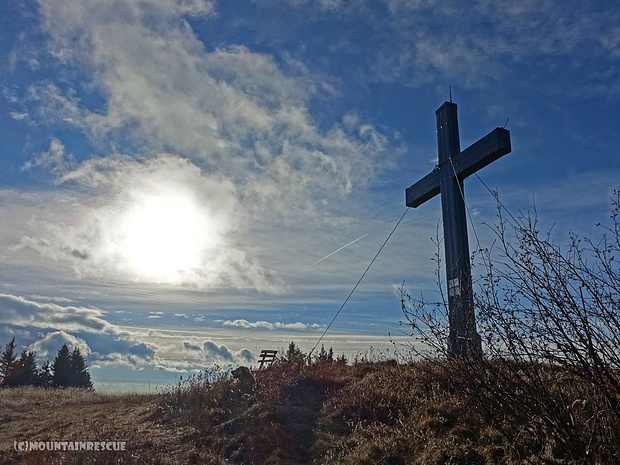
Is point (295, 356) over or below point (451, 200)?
below

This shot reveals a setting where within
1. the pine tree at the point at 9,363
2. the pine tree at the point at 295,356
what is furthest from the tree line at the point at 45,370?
the pine tree at the point at 295,356

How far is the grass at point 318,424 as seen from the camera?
4414mm

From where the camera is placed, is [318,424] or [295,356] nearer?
[318,424]

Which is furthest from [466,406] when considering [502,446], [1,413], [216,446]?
[1,413]

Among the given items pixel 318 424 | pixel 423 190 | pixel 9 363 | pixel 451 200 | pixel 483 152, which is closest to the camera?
pixel 318 424

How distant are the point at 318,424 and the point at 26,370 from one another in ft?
135

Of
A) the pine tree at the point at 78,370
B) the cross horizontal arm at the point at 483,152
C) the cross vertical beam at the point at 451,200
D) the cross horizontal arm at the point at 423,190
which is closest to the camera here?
the cross vertical beam at the point at 451,200

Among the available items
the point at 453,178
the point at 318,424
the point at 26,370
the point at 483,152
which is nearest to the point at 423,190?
the point at 453,178

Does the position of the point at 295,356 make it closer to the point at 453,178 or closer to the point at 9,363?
the point at 453,178

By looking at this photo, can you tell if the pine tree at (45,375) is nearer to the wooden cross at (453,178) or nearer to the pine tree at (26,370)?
the pine tree at (26,370)

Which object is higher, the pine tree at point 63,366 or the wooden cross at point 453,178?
the wooden cross at point 453,178

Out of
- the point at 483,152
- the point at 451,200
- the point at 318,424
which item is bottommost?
the point at 318,424

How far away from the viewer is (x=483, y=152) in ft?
25.1

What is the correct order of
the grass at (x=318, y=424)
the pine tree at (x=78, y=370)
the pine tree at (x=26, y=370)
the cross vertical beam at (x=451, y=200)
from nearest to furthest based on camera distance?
the grass at (x=318, y=424)
the cross vertical beam at (x=451, y=200)
the pine tree at (x=26, y=370)
the pine tree at (x=78, y=370)
